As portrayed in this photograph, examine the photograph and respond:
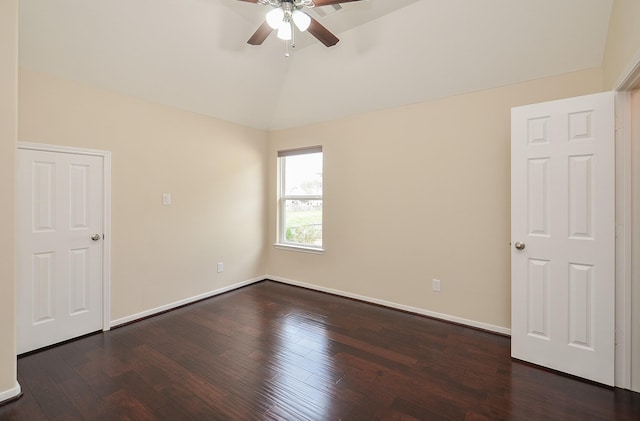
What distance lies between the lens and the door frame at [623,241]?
1910 millimetres

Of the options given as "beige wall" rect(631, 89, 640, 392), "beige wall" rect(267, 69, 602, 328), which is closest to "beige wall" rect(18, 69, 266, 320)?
"beige wall" rect(267, 69, 602, 328)

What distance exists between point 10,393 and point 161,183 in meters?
2.07

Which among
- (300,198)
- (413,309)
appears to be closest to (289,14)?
(300,198)

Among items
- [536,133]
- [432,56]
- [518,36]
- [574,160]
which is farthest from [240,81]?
[574,160]

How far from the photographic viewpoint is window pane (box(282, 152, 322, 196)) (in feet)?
13.5

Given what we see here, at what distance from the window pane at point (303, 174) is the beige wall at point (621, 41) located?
2890 millimetres

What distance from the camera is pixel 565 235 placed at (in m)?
2.10

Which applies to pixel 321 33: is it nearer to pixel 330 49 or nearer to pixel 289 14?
pixel 289 14

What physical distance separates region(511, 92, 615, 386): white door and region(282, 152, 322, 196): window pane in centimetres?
243

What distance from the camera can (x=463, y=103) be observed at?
2.89 meters

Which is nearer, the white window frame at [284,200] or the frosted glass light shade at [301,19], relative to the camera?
the frosted glass light shade at [301,19]

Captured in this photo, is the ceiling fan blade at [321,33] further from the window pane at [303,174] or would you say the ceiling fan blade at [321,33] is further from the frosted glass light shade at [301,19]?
the window pane at [303,174]

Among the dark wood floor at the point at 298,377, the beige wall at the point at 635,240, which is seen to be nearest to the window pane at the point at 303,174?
the dark wood floor at the point at 298,377

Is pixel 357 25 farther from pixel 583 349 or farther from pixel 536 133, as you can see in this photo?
pixel 583 349
